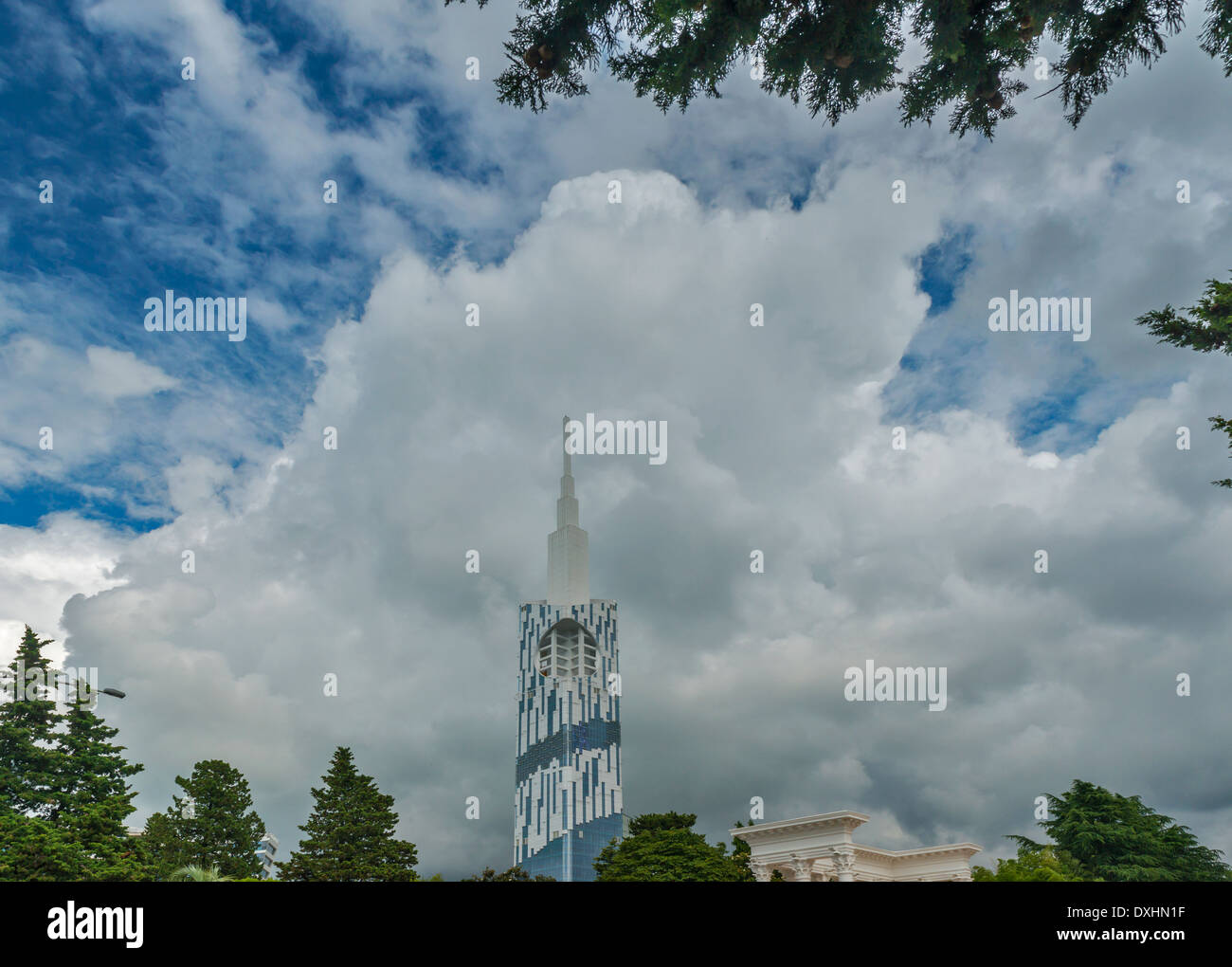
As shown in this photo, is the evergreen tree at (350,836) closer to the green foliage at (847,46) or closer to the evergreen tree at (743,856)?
A: the evergreen tree at (743,856)

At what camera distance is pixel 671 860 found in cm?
4616

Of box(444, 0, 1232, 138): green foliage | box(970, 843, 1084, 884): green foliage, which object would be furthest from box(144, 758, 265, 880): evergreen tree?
box(444, 0, 1232, 138): green foliage

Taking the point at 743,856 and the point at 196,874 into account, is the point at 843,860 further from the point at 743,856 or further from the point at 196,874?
the point at 196,874

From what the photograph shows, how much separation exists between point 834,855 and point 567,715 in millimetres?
108232

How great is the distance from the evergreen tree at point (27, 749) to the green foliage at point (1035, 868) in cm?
4516

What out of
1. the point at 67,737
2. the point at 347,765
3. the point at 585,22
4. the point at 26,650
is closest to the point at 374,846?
the point at 347,765

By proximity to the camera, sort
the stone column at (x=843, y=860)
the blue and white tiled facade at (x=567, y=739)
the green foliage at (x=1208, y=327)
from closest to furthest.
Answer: the green foliage at (x=1208, y=327) → the stone column at (x=843, y=860) → the blue and white tiled facade at (x=567, y=739)

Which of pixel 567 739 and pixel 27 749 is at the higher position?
pixel 27 749

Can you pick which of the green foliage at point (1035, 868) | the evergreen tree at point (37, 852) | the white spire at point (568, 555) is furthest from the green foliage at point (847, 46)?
the white spire at point (568, 555)

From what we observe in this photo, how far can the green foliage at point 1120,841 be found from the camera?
57.6 m

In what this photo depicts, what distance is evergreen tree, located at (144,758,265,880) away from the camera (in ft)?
152

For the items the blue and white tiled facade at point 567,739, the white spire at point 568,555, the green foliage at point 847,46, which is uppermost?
the white spire at point 568,555

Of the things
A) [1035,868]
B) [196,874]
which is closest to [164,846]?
[196,874]
